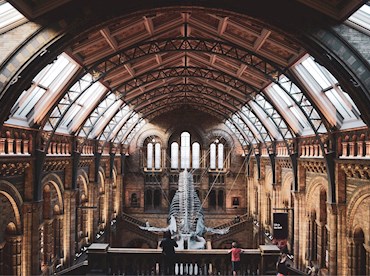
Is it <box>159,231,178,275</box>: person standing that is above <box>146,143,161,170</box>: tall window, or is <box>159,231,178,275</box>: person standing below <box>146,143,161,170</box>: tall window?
below

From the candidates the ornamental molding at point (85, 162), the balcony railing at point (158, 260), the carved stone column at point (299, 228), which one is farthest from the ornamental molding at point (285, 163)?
the balcony railing at point (158, 260)

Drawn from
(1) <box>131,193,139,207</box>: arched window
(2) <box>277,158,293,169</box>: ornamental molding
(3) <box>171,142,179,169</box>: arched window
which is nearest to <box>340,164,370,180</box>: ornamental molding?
(2) <box>277,158,293,169</box>: ornamental molding

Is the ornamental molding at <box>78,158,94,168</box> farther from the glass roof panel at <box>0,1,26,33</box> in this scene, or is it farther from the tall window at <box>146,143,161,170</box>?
the tall window at <box>146,143,161,170</box>

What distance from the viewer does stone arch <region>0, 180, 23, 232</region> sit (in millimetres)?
16422

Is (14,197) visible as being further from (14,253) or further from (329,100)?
(329,100)

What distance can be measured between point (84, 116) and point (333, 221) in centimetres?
1443

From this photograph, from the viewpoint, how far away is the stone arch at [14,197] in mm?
16422

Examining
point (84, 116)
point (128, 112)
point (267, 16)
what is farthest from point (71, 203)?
point (267, 16)

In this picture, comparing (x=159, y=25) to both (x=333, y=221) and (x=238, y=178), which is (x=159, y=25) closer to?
(x=333, y=221)

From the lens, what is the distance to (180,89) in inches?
1344

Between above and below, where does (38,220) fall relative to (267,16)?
below

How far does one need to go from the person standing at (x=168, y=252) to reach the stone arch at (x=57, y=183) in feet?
35.2

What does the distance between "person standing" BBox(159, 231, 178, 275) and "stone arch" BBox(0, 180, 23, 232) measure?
7.50 meters

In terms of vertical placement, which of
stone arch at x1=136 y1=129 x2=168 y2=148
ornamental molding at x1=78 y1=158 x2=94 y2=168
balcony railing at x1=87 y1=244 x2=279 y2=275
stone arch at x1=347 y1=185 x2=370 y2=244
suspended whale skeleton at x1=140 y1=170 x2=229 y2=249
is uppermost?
stone arch at x1=136 y1=129 x2=168 y2=148
